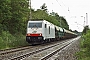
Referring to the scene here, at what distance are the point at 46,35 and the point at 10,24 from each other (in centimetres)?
624

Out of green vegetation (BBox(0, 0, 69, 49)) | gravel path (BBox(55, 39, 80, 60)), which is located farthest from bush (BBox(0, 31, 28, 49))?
gravel path (BBox(55, 39, 80, 60))

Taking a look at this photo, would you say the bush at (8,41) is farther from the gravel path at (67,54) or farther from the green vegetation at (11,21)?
the gravel path at (67,54)

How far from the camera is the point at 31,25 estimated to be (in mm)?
30297

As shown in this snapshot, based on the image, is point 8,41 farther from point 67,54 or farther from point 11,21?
point 67,54

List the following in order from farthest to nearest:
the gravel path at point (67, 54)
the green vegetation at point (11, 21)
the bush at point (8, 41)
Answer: the green vegetation at point (11, 21)
the bush at point (8, 41)
the gravel path at point (67, 54)

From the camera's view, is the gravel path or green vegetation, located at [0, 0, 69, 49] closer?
the gravel path

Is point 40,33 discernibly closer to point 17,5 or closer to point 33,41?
point 33,41

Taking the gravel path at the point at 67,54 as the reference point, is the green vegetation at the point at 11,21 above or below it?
above

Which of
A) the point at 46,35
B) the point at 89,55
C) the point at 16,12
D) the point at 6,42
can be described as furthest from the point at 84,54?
the point at 16,12

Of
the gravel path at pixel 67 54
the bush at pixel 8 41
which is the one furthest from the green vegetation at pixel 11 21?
the gravel path at pixel 67 54

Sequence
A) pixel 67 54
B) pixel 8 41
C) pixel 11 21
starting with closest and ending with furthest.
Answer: pixel 67 54 < pixel 8 41 < pixel 11 21

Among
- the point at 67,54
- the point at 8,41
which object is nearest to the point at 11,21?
the point at 8,41

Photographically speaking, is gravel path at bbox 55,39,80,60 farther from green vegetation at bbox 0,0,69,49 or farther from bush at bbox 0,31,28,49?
green vegetation at bbox 0,0,69,49

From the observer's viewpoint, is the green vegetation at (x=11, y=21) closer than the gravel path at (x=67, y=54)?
No
